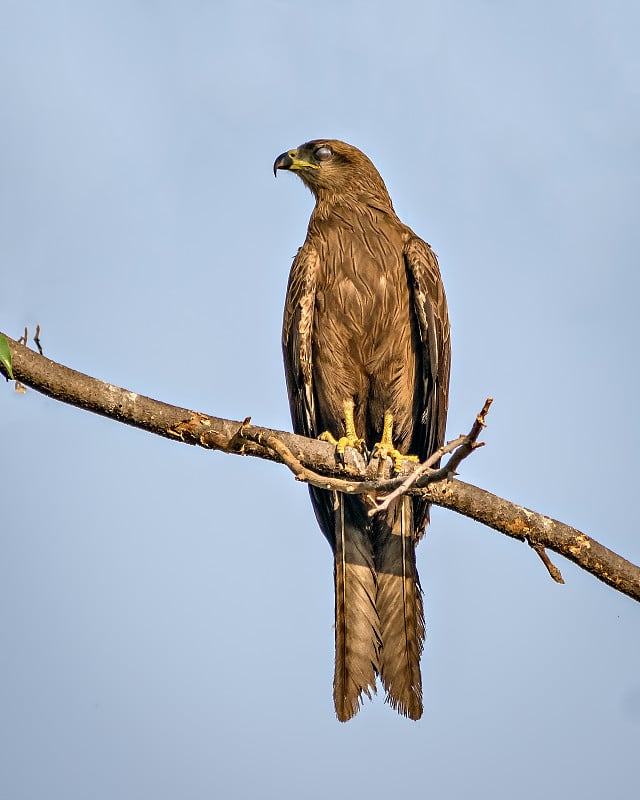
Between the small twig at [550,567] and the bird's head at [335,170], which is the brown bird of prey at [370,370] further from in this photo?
the small twig at [550,567]

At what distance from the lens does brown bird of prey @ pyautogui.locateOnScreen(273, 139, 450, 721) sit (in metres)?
5.53

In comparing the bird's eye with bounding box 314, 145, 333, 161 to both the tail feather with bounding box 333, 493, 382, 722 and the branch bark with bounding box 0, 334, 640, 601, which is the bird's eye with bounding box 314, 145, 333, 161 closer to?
the tail feather with bounding box 333, 493, 382, 722

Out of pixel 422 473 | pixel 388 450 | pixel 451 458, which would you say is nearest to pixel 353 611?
pixel 388 450

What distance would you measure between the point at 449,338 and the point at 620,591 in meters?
2.07

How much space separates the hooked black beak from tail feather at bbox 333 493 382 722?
7.89ft

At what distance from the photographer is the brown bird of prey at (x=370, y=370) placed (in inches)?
218

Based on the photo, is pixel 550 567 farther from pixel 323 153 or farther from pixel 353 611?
pixel 323 153

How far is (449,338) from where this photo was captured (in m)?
5.93

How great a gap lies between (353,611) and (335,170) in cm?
298

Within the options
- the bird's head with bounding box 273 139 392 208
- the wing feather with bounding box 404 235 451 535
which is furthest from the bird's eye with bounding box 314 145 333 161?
the wing feather with bounding box 404 235 451 535

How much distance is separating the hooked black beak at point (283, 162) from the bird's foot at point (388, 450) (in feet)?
6.48

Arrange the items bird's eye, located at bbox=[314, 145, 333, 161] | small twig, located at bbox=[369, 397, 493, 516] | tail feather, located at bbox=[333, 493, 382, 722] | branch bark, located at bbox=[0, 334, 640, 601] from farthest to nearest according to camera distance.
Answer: bird's eye, located at bbox=[314, 145, 333, 161]
tail feather, located at bbox=[333, 493, 382, 722]
branch bark, located at bbox=[0, 334, 640, 601]
small twig, located at bbox=[369, 397, 493, 516]

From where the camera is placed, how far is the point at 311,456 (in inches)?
174

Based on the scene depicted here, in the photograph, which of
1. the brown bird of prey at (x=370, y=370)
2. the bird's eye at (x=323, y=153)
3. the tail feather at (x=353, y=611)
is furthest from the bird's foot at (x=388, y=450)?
the bird's eye at (x=323, y=153)
